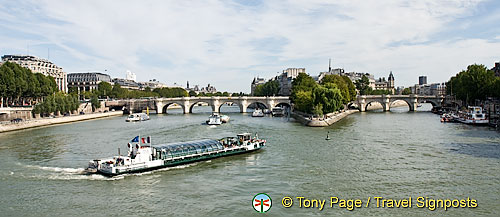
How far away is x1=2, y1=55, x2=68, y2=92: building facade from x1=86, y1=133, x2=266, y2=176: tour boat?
91.6 m

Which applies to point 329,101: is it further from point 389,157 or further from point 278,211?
point 278,211

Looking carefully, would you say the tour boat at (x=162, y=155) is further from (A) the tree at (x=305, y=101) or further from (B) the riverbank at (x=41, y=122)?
(A) the tree at (x=305, y=101)

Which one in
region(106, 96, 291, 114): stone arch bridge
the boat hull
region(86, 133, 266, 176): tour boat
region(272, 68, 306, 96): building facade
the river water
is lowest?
the river water

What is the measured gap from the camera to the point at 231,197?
18891 millimetres

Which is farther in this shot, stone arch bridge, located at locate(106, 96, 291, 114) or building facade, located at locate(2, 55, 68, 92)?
building facade, located at locate(2, 55, 68, 92)

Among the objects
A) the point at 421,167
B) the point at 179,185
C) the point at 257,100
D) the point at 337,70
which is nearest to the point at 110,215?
the point at 179,185

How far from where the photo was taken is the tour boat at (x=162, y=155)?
23688 millimetres

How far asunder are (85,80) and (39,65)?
3942 cm

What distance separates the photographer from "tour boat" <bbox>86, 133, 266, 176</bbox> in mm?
23688

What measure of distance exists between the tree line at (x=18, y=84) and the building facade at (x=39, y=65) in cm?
3184

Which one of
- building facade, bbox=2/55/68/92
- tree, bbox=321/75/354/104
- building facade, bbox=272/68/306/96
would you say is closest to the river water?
tree, bbox=321/75/354/104

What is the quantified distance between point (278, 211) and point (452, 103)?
8293 cm

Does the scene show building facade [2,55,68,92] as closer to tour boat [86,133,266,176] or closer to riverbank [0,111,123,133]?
riverbank [0,111,123,133]

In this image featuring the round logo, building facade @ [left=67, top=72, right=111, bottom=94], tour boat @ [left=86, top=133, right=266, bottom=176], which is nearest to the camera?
the round logo
